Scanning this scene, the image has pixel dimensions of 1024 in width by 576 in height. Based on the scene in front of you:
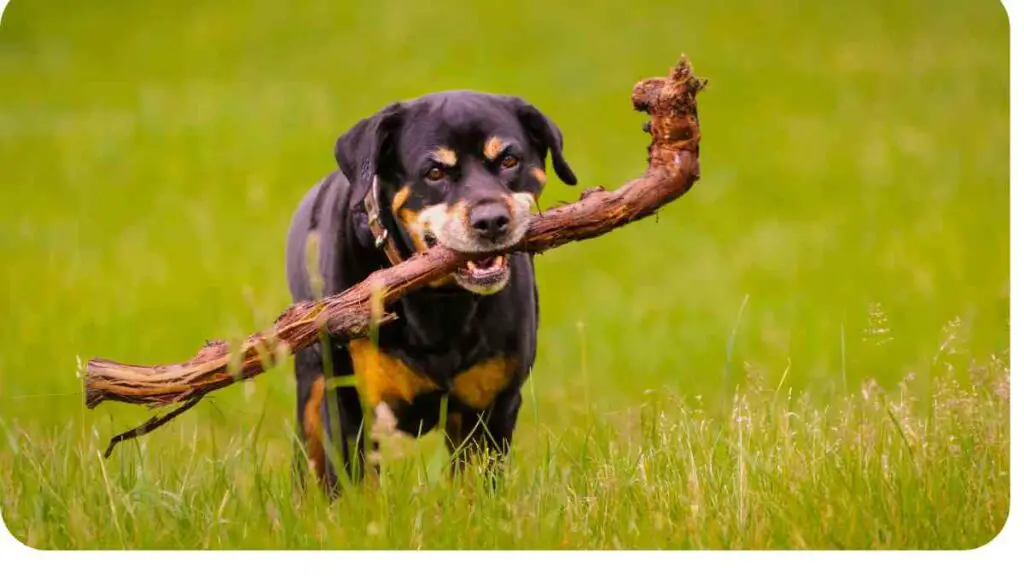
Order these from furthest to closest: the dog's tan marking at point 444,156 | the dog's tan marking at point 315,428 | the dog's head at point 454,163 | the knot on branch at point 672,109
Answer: the dog's tan marking at point 315,428 < the dog's tan marking at point 444,156 < the dog's head at point 454,163 < the knot on branch at point 672,109

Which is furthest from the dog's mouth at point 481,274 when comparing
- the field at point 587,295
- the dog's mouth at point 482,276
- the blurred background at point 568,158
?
the blurred background at point 568,158

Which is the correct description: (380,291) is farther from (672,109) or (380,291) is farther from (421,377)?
(672,109)

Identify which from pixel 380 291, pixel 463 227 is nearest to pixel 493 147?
pixel 463 227

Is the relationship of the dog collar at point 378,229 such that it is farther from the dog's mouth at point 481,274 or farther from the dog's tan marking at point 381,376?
the dog's tan marking at point 381,376

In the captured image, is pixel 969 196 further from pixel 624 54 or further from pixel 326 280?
pixel 326 280

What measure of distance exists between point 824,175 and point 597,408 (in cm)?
131

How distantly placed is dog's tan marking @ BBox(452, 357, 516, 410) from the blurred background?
0.82ft

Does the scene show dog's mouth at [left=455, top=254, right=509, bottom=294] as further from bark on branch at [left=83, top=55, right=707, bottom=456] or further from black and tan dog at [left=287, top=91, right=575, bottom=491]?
bark on branch at [left=83, top=55, right=707, bottom=456]

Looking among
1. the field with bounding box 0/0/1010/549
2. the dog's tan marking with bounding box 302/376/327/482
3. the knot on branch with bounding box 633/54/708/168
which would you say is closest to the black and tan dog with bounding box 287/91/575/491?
the field with bounding box 0/0/1010/549

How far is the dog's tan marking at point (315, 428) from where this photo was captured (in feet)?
14.9

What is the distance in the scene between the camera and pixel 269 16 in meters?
4.54

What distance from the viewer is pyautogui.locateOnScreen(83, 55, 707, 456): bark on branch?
3.48 metres

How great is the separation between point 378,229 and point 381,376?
0.42 m

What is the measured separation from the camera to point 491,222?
12.0 ft
